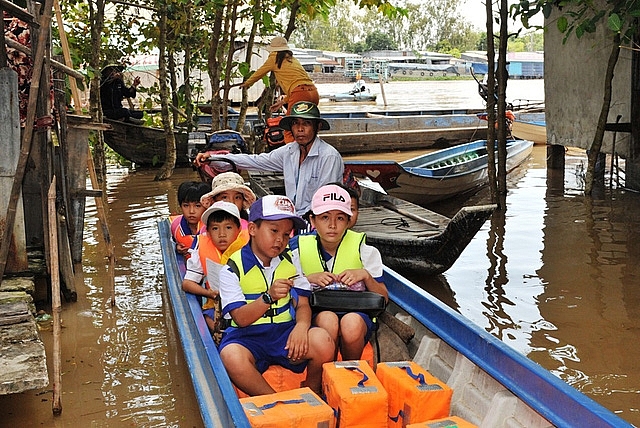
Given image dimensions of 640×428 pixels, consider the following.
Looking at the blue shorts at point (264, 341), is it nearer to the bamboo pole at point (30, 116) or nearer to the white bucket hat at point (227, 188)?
the white bucket hat at point (227, 188)

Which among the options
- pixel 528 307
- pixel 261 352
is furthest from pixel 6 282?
pixel 528 307

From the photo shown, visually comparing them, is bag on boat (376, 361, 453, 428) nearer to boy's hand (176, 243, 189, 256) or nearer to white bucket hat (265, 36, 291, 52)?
boy's hand (176, 243, 189, 256)

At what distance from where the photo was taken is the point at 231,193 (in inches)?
193

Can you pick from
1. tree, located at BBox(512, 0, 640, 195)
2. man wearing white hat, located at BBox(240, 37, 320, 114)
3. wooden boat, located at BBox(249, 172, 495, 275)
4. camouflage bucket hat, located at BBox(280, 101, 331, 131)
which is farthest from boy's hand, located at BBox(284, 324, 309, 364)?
man wearing white hat, located at BBox(240, 37, 320, 114)

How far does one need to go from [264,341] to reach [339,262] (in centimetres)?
58

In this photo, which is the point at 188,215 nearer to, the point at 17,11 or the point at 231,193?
the point at 231,193

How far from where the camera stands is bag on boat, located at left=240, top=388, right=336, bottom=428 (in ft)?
9.59

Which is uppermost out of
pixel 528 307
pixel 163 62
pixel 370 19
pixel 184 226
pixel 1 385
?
pixel 370 19

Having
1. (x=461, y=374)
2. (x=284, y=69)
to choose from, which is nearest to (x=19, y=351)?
(x=461, y=374)

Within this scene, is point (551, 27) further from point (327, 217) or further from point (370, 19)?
point (370, 19)

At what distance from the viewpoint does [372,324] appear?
3.91m

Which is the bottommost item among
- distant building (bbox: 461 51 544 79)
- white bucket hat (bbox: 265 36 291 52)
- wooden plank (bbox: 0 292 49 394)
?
wooden plank (bbox: 0 292 49 394)

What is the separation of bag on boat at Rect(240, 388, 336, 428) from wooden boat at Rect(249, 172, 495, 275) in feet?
10.5

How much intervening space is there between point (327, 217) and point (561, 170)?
959 cm
